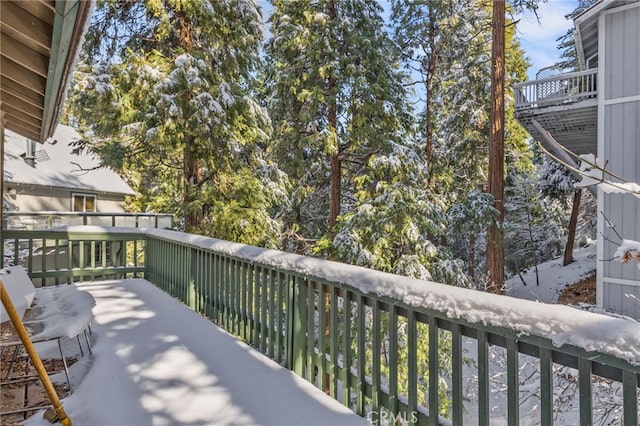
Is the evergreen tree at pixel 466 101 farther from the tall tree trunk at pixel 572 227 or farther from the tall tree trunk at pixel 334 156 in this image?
the tall tree trunk at pixel 334 156

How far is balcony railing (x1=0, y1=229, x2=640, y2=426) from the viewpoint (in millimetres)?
1396

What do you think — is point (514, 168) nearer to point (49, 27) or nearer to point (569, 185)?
point (569, 185)

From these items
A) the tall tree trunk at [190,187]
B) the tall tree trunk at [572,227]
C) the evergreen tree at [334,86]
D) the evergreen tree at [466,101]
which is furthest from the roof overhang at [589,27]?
the tall tree trunk at [190,187]

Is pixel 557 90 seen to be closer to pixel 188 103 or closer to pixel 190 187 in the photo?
pixel 188 103

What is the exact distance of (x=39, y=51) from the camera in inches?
108

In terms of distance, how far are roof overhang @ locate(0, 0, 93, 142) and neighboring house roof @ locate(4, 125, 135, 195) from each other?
10.3 meters

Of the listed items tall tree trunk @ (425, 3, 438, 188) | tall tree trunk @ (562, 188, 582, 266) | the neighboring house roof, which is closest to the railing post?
tall tree trunk @ (425, 3, 438, 188)

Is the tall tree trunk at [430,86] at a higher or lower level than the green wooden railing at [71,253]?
higher

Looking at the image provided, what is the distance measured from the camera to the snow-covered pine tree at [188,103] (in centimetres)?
852

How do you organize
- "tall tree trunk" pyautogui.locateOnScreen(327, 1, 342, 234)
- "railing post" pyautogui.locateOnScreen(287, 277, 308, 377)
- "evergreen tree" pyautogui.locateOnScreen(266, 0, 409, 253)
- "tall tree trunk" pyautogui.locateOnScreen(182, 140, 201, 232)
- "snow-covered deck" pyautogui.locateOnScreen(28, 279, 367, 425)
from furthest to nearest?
"tall tree trunk" pyautogui.locateOnScreen(327, 1, 342, 234)
"evergreen tree" pyautogui.locateOnScreen(266, 0, 409, 253)
"tall tree trunk" pyautogui.locateOnScreen(182, 140, 201, 232)
"railing post" pyautogui.locateOnScreen(287, 277, 308, 377)
"snow-covered deck" pyautogui.locateOnScreen(28, 279, 367, 425)

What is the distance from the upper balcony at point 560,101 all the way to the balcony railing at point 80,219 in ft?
29.3

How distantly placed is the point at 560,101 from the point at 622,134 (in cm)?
136

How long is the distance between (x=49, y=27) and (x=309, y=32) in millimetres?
8873

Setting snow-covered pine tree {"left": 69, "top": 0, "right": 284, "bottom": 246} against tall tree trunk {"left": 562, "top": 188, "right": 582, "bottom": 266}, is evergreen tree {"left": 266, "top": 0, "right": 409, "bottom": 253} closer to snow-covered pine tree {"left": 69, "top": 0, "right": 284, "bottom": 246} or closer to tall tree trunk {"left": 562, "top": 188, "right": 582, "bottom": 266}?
snow-covered pine tree {"left": 69, "top": 0, "right": 284, "bottom": 246}
